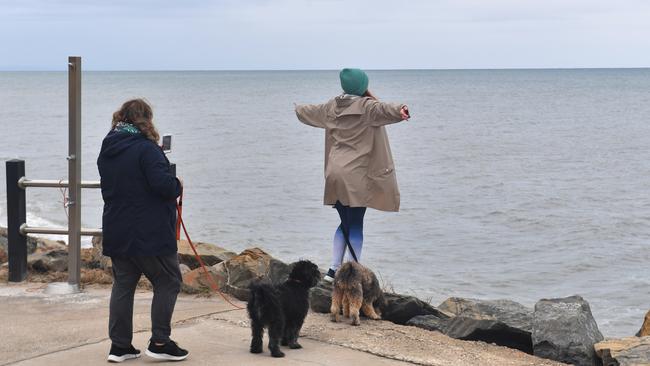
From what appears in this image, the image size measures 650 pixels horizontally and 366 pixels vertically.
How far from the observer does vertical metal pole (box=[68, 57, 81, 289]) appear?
8.62m

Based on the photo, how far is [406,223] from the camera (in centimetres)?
2197

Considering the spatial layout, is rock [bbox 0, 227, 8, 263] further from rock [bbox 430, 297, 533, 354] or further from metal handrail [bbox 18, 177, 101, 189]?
rock [bbox 430, 297, 533, 354]

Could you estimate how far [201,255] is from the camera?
10906 mm

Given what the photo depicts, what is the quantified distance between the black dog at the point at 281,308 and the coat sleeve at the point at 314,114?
1754 mm

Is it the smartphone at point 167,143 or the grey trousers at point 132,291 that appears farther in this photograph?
the smartphone at point 167,143

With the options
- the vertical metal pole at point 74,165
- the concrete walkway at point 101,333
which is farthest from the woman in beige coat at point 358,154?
the vertical metal pole at point 74,165

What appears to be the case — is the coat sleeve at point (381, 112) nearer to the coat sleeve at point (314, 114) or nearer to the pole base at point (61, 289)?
the coat sleeve at point (314, 114)

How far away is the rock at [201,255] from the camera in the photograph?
34.7 ft

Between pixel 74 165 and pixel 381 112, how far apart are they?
2830mm

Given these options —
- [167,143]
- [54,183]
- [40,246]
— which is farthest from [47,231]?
[40,246]

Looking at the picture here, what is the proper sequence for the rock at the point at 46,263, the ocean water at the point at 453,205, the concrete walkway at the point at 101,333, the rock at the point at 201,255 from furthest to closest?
the ocean water at the point at 453,205 < the rock at the point at 201,255 < the rock at the point at 46,263 < the concrete walkway at the point at 101,333

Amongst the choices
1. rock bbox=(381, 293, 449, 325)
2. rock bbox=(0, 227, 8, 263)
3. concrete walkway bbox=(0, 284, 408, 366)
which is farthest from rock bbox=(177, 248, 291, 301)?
rock bbox=(0, 227, 8, 263)

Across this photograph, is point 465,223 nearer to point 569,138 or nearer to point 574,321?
point 574,321

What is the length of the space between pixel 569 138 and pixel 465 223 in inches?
1078
